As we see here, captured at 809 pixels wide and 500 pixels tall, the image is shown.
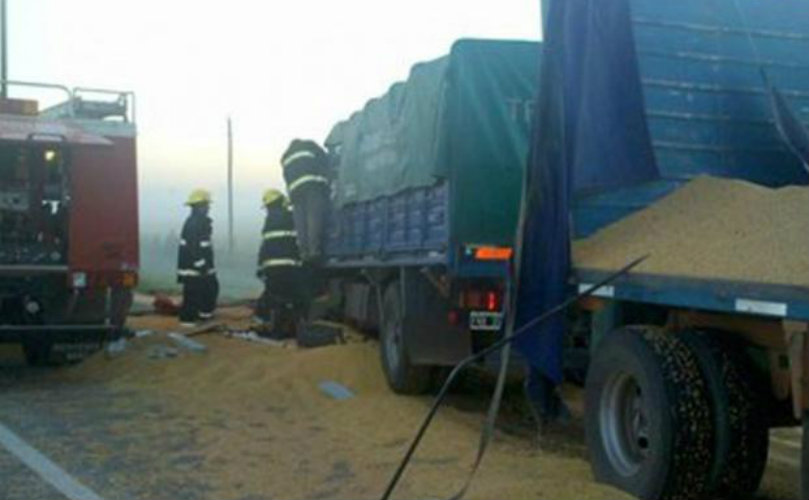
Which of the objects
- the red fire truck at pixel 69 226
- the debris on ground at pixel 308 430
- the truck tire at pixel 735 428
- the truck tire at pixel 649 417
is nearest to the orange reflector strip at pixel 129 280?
the red fire truck at pixel 69 226

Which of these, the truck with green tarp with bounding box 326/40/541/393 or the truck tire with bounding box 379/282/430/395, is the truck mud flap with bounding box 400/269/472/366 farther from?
the truck tire with bounding box 379/282/430/395

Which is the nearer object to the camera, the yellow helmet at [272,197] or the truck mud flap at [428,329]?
the truck mud flap at [428,329]

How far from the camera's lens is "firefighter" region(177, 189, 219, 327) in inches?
648

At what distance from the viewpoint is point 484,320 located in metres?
9.60

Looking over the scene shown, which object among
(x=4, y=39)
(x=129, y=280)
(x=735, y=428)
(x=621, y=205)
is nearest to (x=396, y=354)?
(x=129, y=280)

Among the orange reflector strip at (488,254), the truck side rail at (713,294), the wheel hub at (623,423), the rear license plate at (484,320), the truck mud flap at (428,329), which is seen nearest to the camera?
the truck side rail at (713,294)

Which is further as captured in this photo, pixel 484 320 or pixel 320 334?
pixel 320 334

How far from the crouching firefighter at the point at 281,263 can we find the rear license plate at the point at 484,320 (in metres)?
5.33

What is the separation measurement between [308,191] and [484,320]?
4.95 m

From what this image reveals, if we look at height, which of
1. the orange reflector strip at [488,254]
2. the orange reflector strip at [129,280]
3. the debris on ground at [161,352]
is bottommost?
the debris on ground at [161,352]

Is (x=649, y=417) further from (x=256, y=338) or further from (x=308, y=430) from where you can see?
Result: (x=256, y=338)

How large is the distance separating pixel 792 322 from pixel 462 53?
4.92 meters

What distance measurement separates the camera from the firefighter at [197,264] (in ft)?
54.0

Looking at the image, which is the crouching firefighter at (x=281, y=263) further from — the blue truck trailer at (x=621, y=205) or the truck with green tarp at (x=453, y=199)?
the truck with green tarp at (x=453, y=199)
